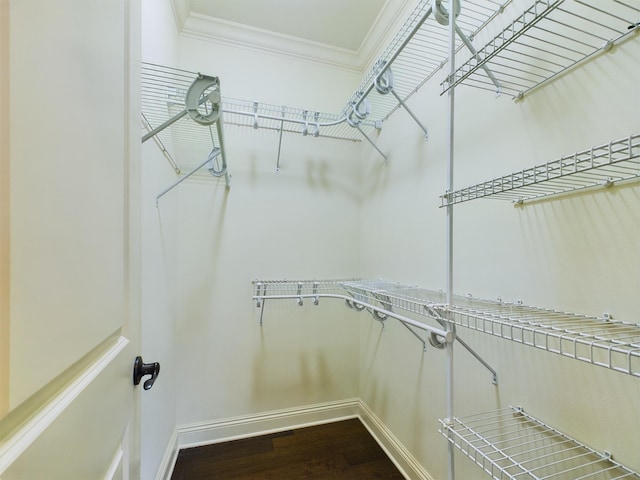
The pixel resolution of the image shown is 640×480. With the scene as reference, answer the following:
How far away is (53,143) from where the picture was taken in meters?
0.35

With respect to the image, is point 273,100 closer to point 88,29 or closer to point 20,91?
point 88,29

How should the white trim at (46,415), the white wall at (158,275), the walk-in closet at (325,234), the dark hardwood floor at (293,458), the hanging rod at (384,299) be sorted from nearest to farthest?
the white trim at (46,415) → the walk-in closet at (325,234) → the hanging rod at (384,299) → the white wall at (158,275) → the dark hardwood floor at (293,458)

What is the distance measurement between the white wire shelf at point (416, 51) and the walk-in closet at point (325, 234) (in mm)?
15

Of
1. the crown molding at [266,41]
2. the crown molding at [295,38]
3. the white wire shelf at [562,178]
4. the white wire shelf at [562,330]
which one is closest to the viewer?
the white wire shelf at [562,330]

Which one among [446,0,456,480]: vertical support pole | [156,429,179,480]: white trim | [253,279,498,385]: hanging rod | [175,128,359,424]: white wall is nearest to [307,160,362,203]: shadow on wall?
[175,128,359,424]: white wall

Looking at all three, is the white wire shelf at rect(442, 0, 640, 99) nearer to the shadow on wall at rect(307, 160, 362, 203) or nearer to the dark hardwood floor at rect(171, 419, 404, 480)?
the shadow on wall at rect(307, 160, 362, 203)

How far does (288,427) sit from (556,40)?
244 centimetres

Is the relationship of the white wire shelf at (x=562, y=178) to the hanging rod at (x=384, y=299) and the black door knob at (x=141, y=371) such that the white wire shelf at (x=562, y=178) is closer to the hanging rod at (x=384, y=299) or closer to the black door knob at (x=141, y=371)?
the hanging rod at (x=384, y=299)

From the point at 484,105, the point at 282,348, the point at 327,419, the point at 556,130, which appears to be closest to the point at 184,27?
the point at 484,105

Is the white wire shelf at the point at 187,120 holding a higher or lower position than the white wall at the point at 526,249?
higher

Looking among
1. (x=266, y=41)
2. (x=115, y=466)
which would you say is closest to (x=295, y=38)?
(x=266, y=41)

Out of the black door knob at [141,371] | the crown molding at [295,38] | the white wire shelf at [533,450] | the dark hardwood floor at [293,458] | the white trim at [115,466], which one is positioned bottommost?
the dark hardwood floor at [293,458]

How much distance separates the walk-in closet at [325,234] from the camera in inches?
14.2

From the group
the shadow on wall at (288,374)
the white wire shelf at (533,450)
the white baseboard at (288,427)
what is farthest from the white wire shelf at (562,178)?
the shadow on wall at (288,374)
